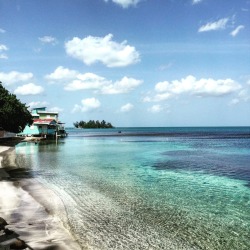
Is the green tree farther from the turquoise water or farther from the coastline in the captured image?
the coastline

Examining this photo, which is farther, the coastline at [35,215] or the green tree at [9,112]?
the green tree at [9,112]

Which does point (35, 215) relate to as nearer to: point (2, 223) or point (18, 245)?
point (2, 223)

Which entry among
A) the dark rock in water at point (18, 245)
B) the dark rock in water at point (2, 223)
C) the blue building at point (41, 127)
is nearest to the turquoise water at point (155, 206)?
the dark rock in water at point (18, 245)

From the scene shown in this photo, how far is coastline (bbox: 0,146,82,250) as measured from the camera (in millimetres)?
9609

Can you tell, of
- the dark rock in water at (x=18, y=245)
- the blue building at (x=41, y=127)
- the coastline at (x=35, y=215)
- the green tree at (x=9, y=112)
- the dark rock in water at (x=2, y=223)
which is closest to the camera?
the dark rock in water at (x=18, y=245)

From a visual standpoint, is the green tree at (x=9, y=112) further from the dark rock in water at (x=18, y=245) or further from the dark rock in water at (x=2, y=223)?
the dark rock in water at (x=18, y=245)

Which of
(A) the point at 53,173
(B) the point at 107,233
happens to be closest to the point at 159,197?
(B) the point at 107,233

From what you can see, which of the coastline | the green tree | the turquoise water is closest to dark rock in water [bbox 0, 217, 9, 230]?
the coastline

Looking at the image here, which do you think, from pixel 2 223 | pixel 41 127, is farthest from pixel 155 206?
pixel 41 127

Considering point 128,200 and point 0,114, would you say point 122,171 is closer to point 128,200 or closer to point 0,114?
point 128,200

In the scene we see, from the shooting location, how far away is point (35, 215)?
41.0ft

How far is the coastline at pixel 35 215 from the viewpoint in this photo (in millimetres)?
9609

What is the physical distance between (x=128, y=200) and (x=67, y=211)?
11.1 feet

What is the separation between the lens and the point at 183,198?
53.5 feet
